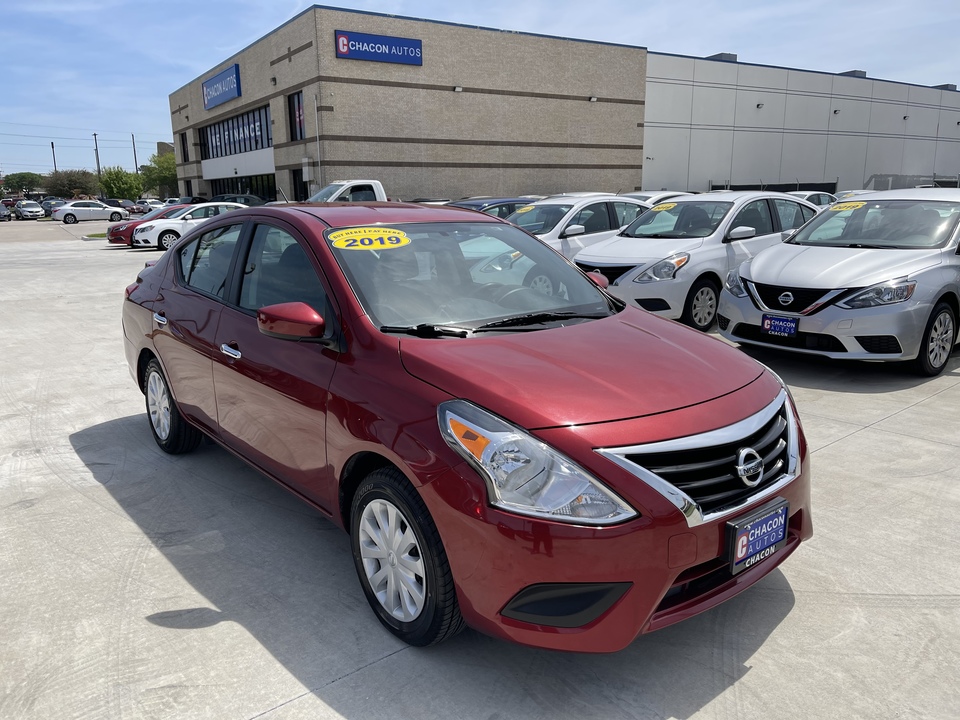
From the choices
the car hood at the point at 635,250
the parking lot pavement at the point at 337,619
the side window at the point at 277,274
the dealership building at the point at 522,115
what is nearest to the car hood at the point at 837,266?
the car hood at the point at 635,250

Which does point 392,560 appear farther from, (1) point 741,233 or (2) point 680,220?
(2) point 680,220

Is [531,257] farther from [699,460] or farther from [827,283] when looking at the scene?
[827,283]

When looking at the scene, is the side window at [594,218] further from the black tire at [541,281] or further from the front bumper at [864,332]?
the black tire at [541,281]

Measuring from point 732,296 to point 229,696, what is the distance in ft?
19.6

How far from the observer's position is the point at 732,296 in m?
7.10

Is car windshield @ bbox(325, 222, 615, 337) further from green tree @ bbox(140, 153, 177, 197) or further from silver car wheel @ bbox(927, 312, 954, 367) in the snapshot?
green tree @ bbox(140, 153, 177, 197)

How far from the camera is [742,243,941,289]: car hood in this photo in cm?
631

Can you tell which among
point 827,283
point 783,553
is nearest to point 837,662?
point 783,553

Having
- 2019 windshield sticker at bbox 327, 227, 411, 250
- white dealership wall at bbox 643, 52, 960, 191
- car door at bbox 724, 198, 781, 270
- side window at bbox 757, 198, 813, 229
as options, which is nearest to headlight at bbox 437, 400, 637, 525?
2019 windshield sticker at bbox 327, 227, 411, 250

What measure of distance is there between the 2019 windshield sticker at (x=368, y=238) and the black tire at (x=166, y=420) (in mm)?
1892

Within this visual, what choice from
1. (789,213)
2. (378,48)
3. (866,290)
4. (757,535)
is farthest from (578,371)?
(378,48)

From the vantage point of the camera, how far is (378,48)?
29.2 meters

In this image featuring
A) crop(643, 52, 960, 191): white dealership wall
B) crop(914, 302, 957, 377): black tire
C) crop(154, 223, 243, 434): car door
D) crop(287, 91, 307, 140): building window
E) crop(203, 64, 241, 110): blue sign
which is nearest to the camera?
crop(154, 223, 243, 434): car door

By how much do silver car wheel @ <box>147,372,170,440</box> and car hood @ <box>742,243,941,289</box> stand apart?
17.2ft
